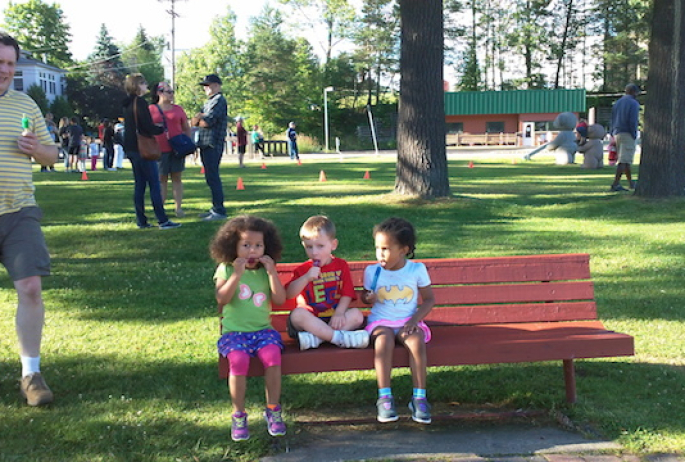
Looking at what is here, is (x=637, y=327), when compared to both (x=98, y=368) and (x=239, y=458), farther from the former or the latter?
(x=98, y=368)

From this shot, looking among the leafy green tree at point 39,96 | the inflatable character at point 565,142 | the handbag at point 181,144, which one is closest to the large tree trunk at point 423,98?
the handbag at point 181,144

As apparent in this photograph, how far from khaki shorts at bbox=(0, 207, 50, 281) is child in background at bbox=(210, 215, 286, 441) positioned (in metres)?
1.02

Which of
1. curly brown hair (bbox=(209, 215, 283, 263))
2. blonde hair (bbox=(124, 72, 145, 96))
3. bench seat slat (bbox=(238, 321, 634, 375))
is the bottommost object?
bench seat slat (bbox=(238, 321, 634, 375))

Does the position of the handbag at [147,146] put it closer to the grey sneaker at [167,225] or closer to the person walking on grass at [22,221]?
the grey sneaker at [167,225]

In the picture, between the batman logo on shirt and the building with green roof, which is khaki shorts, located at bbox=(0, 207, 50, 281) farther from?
the building with green roof

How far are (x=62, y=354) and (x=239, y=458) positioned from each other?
216cm

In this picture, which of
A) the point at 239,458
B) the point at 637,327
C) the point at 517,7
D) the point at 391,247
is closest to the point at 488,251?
the point at 637,327

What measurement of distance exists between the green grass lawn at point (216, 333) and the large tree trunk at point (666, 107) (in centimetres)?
53

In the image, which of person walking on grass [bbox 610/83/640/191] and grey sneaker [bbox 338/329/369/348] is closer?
grey sneaker [bbox 338/329/369/348]

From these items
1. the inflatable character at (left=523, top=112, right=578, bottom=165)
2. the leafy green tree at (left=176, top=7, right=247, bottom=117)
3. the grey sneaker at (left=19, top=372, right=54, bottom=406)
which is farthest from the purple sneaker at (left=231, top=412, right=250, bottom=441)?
the leafy green tree at (left=176, top=7, right=247, bottom=117)

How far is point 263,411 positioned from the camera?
14.0ft

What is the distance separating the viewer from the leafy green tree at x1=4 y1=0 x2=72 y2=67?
86875mm

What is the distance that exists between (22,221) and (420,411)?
94.3 inches

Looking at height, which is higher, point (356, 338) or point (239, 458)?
point (356, 338)
